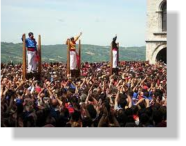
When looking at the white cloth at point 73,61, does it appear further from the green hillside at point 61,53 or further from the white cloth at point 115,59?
the green hillside at point 61,53

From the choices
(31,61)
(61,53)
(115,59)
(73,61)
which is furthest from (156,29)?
(61,53)

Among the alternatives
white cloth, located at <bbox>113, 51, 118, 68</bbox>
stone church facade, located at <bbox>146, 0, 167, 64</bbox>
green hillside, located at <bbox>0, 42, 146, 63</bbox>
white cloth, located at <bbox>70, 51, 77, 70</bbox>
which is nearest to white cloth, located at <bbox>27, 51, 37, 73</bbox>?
white cloth, located at <bbox>70, 51, 77, 70</bbox>

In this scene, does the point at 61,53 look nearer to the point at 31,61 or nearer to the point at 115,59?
the point at 115,59

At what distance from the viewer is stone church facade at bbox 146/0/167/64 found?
1863 inches

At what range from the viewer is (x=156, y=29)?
4800cm

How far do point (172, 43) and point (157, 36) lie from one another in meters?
39.0

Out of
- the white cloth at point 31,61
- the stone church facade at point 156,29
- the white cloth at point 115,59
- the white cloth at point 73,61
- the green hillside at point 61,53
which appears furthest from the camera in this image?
the green hillside at point 61,53

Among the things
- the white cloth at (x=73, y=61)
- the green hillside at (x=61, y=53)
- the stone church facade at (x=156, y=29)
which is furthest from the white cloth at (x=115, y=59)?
the green hillside at (x=61, y=53)

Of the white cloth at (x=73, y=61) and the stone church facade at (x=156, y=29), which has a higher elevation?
the stone church facade at (x=156, y=29)

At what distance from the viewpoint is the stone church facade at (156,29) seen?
47.3 meters

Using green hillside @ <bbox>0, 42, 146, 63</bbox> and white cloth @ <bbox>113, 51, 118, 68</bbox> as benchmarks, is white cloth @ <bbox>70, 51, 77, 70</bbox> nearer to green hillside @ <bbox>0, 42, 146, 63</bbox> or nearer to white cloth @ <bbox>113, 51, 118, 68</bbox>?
white cloth @ <bbox>113, 51, 118, 68</bbox>

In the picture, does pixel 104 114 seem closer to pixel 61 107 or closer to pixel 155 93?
pixel 61 107

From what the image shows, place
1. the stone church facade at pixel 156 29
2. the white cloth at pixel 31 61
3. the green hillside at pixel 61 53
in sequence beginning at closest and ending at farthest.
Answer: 1. the white cloth at pixel 31 61
2. the stone church facade at pixel 156 29
3. the green hillside at pixel 61 53

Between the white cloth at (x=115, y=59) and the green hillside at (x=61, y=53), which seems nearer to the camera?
the white cloth at (x=115, y=59)
